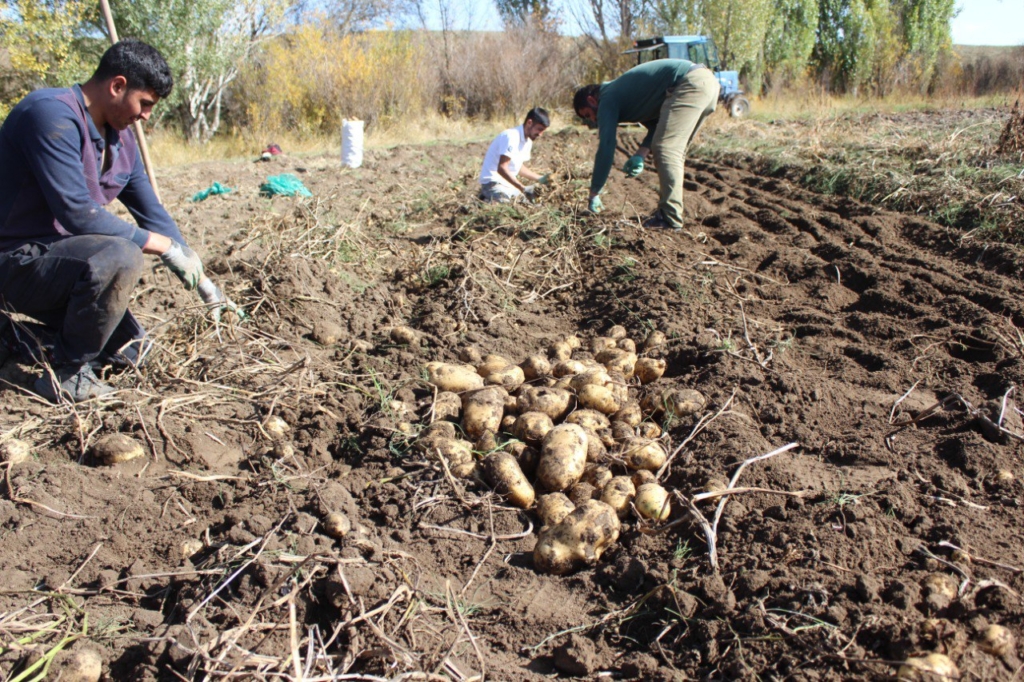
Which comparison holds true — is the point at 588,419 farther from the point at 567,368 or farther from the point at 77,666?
the point at 77,666

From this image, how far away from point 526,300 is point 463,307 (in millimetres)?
483

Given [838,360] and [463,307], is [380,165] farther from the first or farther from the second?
[838,360]

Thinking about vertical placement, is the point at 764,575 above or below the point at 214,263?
below

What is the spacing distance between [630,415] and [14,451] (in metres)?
2.36

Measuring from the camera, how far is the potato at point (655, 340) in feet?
11.5

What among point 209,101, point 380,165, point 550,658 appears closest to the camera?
point 550,658

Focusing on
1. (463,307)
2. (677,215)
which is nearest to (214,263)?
(463,307)

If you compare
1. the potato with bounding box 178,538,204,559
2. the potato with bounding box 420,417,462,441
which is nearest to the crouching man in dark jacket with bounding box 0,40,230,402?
the potato with bounding box 178,538,204,559

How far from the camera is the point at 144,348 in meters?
3.39

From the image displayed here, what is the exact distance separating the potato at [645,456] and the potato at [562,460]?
184mm

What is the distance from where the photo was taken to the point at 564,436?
264cm

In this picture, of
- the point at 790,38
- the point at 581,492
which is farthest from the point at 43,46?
the point at 790,38

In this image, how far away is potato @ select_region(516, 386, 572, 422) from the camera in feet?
9.57

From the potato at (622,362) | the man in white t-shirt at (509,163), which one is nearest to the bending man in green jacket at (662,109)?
the man in white t-shirt at (509,163)
